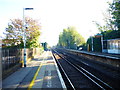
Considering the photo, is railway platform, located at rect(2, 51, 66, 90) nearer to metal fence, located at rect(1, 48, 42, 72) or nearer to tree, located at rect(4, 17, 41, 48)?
metal fence, located at rect(1, 48, 42, 72)

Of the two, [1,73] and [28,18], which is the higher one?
[28,18]

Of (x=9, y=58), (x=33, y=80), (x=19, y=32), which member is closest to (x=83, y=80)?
(x=33, y=80)

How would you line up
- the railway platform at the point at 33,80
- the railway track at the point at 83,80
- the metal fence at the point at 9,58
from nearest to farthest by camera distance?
the railway platform at the point at 33,80 → the railway track at the point at 83,80 → the metal fence at the point at 9,58

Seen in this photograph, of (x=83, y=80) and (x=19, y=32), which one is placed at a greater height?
(x=19, y=32)

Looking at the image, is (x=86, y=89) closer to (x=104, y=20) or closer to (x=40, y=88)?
(x=40, y=88)

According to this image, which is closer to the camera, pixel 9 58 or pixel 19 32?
pixel 9 58

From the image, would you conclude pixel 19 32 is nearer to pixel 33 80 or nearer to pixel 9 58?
pixel 9 58

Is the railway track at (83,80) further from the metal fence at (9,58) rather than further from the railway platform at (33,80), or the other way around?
the metal fence at (9,58)

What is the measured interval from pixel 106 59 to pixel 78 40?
63.5m

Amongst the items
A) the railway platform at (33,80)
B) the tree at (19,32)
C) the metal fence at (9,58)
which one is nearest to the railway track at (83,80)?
the railway platform at (33,80)

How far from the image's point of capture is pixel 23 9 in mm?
16516

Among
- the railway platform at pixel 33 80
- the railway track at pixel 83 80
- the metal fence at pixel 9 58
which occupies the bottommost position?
the railway track at pixel 83 80

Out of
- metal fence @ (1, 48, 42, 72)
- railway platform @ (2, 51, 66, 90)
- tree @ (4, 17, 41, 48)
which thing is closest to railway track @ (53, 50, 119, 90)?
railway platform @ (2, 51, 66, 90)

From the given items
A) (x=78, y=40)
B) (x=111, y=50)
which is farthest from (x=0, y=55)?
(x=78, y=40)
